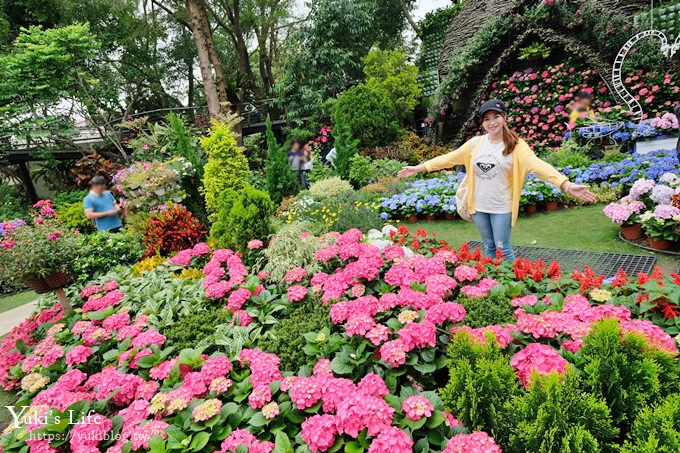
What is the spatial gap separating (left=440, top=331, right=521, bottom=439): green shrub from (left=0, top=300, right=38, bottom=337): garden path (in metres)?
6.20

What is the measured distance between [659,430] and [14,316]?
26.0 feet

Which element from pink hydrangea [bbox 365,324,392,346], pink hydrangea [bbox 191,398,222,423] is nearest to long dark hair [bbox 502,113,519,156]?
pink hydrangea [bbox 365,324,392,346]

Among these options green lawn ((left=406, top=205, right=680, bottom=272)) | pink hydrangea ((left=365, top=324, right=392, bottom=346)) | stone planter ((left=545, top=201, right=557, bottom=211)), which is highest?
pink hydrangea ((left=365, top=324, right=392, bottom=346))

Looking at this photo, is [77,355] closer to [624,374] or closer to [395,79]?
[624,374]

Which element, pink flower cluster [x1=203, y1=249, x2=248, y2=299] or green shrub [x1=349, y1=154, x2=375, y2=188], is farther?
green shrub [x1=349, y1=154, x2=375, y2=188]

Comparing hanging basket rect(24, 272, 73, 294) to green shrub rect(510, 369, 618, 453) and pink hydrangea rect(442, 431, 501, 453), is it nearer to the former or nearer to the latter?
pink hydrangea rect(442, 431, 501, 453)

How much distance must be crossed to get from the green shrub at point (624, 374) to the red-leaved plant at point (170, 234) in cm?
528

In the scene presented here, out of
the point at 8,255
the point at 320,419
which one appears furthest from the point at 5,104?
the point at 320,419

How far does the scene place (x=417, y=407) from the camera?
1.81 metres

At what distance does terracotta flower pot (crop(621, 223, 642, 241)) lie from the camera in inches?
185

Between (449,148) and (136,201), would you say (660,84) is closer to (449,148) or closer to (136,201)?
(449,148)

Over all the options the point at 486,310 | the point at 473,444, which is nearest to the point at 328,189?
the point at 486,310

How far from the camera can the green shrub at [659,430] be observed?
1.33 m

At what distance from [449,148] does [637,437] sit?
11.5 meters
